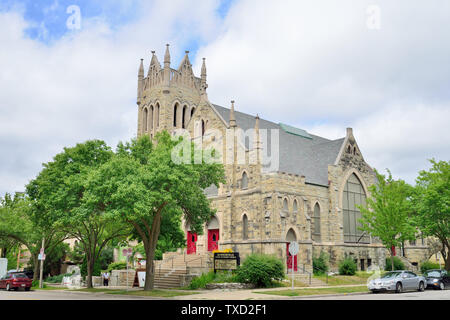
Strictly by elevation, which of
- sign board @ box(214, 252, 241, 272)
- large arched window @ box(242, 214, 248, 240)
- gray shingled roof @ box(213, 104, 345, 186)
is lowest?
sign board @ box(214, 252, 241, 272)

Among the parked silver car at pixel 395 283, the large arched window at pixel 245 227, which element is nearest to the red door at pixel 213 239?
the large arched window at pixel 245 227

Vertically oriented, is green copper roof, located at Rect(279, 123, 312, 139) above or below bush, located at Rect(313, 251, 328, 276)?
above

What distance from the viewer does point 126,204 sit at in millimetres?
22500

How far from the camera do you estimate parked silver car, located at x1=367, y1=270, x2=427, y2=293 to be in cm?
2519

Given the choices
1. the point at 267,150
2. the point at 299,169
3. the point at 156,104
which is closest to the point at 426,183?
the point at 299,169

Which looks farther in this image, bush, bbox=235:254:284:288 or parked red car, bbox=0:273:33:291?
parked red car, bbox=0:273:33:291

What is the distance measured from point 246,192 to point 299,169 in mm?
6696

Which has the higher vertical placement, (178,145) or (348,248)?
(178,145)

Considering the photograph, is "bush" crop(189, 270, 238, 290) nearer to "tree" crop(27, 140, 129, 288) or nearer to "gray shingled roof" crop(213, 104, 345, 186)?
"tree" crop(27, 140, 129, 288)

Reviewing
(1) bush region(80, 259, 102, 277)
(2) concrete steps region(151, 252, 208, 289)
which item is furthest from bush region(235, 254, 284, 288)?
(1) bush region(80, 259, 102, 277)

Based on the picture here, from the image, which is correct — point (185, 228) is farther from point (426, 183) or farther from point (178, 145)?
point (426, 183)

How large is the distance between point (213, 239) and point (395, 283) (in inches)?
694

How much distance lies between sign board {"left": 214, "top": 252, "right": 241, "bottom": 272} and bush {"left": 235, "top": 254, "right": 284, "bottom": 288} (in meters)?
0.97

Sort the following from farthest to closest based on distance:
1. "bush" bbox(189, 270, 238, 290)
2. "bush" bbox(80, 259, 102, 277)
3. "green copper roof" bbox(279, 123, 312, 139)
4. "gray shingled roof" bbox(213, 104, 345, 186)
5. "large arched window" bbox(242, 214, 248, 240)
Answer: "green copper roof" bbox(279, 123, 312, 139) → "bush" bbox(80, 259, 102, 277) → "gray shingled roof" bbox(213, 104, 345, 186) → "large arched window" bbox(242, 214, 248, 240) → "bush" bbox(189, 270, 238, 290)
